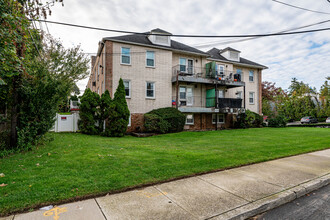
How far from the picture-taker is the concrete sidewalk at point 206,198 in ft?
10.1

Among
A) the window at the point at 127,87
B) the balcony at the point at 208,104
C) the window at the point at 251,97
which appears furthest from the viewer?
the window at the point at 251,97

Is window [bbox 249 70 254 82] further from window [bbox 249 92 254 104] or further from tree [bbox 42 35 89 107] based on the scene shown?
tree [bbox 42 35 89 107]

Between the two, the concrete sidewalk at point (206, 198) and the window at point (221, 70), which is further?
the window at point (221, 70)

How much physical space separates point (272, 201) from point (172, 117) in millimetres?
11656

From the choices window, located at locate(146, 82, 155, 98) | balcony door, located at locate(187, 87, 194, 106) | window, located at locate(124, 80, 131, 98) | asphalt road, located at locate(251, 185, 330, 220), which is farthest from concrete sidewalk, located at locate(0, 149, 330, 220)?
balcony door, located at locate(187, 87, 194, 106)

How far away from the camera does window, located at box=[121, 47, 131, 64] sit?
15.9 meters

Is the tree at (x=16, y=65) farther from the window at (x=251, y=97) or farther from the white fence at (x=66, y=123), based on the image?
the window at (x=251, y=97)

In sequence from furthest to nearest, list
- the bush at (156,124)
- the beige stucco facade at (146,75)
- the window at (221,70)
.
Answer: the window at (221,70)
the beige stucco facade at (146,75)
the bush at (156,124)

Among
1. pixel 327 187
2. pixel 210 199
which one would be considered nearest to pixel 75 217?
pixel 210 199

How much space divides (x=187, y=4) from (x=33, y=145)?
960 centimetres

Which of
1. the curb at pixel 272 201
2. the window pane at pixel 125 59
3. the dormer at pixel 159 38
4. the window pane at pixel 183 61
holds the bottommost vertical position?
the curb at pixel 272 201

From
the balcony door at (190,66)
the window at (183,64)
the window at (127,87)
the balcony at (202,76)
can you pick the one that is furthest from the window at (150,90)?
the balcony door at (190,66)

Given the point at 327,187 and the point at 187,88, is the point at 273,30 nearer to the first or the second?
the point at 327,187

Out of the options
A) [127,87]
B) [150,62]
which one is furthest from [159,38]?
[127,87]
